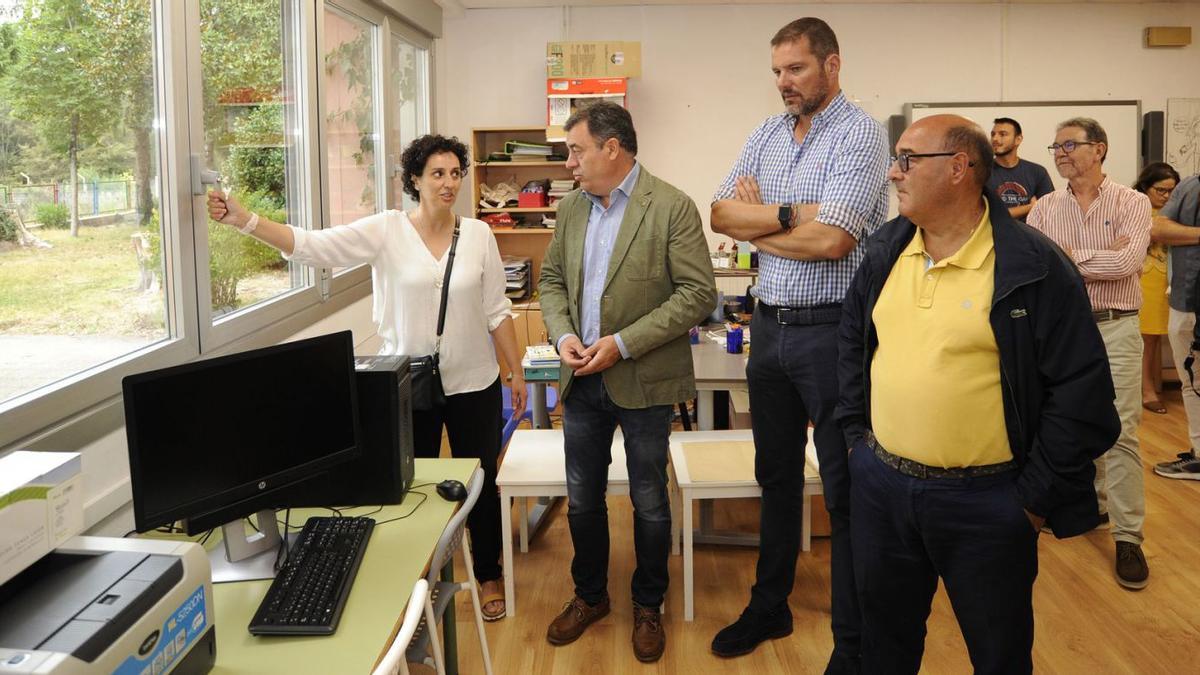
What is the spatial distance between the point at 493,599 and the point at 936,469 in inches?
71.5

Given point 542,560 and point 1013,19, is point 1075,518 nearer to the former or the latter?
point 542,560

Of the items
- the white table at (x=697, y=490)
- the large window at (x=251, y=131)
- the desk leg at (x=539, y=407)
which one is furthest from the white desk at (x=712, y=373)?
the large window at (x=251, y=131)

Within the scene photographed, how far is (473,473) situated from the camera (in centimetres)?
252

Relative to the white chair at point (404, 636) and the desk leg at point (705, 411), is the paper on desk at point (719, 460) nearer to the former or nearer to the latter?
the desk leg at point (705, 411)

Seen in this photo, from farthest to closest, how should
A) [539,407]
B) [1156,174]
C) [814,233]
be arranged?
[1156,174] < [539,407] < [814,233]

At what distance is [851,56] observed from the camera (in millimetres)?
6867

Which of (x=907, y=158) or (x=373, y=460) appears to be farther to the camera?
(x=373, y=460)

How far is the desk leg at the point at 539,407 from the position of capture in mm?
4090

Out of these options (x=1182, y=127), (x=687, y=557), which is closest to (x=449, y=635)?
(x=687, y=557)

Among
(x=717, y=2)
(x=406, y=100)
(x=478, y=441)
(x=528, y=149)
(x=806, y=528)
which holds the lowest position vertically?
(x=806, y=528)

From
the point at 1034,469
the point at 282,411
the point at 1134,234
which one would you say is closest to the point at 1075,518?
the point at 1034,469

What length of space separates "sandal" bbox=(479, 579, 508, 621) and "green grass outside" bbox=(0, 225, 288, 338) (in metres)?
1.40

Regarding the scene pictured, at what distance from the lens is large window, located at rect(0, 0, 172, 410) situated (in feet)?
7.37

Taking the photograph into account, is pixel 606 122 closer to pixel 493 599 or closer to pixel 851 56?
pixel 493 599
